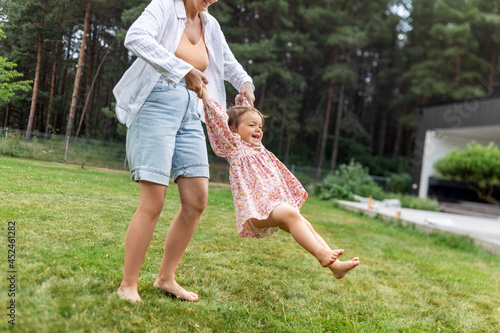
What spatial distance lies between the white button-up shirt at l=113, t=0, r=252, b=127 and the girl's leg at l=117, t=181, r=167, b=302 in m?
0.33

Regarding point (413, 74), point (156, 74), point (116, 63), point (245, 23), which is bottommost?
point (156, 74)

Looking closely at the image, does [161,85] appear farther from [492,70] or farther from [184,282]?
[492,70]

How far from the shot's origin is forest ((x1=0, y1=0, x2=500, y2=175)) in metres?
2.15

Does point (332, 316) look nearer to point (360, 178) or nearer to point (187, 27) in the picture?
point (187, 27)

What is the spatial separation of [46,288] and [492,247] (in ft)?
17.8

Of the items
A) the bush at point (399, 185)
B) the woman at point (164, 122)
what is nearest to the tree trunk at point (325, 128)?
the bush at point (399, 185)

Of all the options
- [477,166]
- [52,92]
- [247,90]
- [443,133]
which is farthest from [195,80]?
[443,133]

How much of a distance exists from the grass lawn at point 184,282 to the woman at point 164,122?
185 millimetres

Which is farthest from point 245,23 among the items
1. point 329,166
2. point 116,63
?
point 329,166

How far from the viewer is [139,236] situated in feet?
5.31

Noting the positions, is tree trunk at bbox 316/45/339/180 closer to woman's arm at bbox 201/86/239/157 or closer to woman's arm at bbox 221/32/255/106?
woman's arm at bbox 221/32/255/106

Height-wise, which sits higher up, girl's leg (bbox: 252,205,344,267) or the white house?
the white house

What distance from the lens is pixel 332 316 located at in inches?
80.0

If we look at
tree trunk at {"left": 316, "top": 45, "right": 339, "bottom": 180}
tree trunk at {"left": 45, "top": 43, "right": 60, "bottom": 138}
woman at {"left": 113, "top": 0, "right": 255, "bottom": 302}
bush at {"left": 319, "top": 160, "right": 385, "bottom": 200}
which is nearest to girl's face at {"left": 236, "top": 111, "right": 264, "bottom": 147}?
woman at {"left": 113, "top": 0, "right": 255, "bottom": 302}
